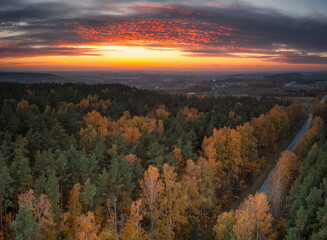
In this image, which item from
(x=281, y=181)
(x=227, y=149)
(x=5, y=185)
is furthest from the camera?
(x=227, y=149)

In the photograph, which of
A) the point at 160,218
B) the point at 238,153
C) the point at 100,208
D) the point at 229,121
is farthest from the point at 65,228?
the point at 229,121

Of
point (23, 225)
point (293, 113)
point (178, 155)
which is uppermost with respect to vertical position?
point (23, 225)

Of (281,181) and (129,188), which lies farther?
(281,181)

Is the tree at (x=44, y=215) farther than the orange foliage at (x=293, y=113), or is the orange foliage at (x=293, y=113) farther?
the orange foliage at (x=293, y=113)

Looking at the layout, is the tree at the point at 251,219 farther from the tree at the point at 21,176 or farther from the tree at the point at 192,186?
the tree at the point at 21,176

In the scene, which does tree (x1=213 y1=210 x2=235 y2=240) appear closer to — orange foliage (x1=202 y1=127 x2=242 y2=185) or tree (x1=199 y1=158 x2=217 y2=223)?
tree (x1=199 y1=158 x2=217 y2=223)

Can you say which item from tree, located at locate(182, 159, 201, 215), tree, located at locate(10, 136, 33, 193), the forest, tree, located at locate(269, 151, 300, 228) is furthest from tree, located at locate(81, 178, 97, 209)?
tree, located at locate(269, 151, 300, 228)

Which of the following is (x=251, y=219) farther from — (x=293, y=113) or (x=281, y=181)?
(x=293, y=113)

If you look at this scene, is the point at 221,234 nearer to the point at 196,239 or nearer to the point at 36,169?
the point at 196,239

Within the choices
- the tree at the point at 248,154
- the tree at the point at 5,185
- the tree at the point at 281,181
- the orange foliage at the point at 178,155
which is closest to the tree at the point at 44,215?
the tree at the point at 5,185

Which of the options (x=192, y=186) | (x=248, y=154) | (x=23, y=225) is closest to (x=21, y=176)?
(x=23, y=225)

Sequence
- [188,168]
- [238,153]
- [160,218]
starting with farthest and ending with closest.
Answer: [238,153]
[188,168]
[160,218]
